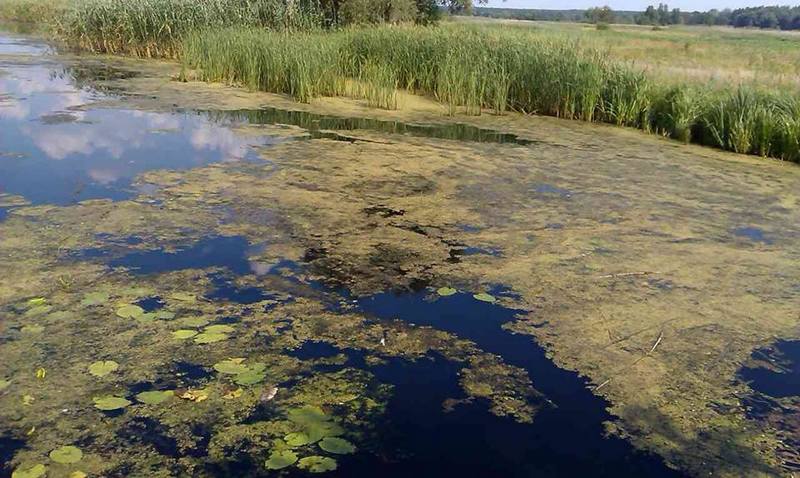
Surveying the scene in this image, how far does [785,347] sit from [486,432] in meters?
1.50

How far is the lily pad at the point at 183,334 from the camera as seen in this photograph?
2563 millimetres

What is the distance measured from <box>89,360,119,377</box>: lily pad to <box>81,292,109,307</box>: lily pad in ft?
1.66

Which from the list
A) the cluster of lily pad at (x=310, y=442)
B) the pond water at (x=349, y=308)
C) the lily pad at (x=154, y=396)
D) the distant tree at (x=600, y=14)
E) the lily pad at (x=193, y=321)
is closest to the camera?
the cluster of lily pad at (x=310, y=442)

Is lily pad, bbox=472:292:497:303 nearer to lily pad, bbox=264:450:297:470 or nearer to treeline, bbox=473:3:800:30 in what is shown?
lily pad, bbox=264:450:297:470

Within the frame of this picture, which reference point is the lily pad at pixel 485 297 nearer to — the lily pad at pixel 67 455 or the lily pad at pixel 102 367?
the lily pad at pixel 102 367

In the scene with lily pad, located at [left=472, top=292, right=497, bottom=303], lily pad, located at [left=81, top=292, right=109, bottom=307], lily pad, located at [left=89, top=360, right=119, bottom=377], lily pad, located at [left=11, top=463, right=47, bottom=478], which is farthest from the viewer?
lily pad, located at [left=472, top=292, right=497, bottom=303]

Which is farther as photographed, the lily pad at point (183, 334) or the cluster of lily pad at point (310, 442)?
the lily pad at point (183, 334)

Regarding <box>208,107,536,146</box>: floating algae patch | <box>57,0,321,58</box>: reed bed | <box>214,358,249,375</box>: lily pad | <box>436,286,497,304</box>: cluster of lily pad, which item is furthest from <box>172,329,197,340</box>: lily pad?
<box>57,0,321,58</box>: reed bed

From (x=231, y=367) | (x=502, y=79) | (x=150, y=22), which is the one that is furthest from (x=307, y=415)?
(x=150, y=22)

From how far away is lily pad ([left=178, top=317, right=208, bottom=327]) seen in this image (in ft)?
8.79

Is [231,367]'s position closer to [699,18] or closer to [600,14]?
[600,14]

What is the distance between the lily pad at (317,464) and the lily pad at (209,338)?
81cm

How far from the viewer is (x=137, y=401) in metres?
2.16

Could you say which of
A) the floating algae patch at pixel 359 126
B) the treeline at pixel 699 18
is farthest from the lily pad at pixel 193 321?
the treeline at pixel 699 18
